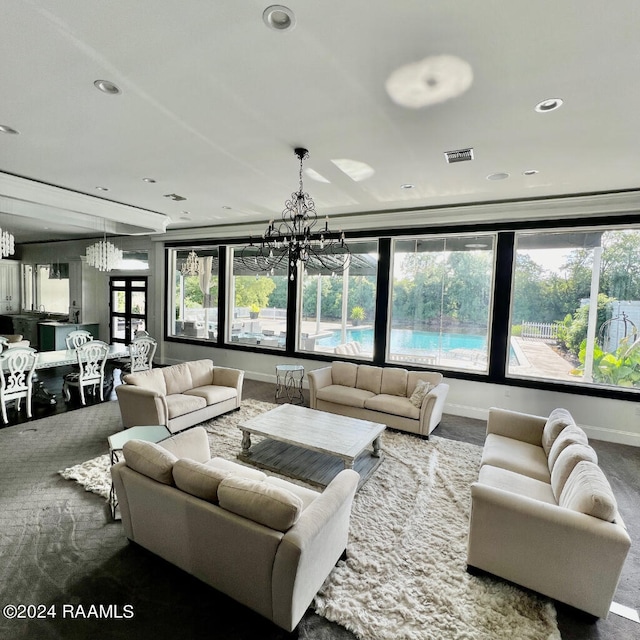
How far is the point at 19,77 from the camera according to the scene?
2.30 meters

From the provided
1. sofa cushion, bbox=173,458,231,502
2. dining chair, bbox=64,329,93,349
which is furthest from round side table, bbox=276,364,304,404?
dining chair, bbox=64,329,93,349

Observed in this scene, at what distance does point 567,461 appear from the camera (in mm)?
2449

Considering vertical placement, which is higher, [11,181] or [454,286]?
[11,181]

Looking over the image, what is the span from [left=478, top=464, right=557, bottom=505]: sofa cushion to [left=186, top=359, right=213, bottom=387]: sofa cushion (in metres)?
3.98

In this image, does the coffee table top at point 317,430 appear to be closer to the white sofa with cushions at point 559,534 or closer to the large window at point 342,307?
the white sofa with cushions at point 559,534

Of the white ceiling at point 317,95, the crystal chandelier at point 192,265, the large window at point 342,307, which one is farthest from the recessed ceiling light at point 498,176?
the crystal chandelier at point 192,265

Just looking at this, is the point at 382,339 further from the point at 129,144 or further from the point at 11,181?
the point at 11,181

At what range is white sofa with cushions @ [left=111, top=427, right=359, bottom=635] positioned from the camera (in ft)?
5.66

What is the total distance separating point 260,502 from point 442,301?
479cm

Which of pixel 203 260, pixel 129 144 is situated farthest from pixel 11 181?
pixel 203 260

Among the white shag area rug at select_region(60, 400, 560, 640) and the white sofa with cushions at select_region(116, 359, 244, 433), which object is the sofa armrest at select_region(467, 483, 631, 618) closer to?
the white shag area rug at select_region(60, 400, 560, 640)

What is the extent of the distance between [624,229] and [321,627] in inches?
224

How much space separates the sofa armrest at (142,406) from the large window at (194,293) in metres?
3.88

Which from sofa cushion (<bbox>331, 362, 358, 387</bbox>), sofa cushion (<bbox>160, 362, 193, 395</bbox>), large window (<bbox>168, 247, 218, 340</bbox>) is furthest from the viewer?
large window (<bbox>168, 247, 218, 340</bbox>)
